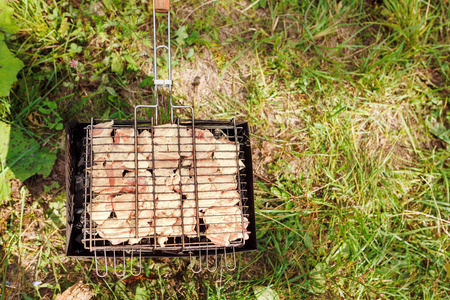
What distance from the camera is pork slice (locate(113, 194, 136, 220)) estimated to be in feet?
6.28

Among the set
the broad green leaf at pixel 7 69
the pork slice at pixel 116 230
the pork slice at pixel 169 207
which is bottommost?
the pork slice at pixel 116 230

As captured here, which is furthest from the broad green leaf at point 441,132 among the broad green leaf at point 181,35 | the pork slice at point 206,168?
the broad green leaf at point 181,35

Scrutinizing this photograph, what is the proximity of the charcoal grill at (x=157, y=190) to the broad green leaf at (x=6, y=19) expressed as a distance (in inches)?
48.7

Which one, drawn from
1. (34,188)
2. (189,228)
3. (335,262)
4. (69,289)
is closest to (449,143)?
(335,262)

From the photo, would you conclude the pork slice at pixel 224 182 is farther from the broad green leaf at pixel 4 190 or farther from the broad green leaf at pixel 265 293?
the broad green leaf at pixel 4 190

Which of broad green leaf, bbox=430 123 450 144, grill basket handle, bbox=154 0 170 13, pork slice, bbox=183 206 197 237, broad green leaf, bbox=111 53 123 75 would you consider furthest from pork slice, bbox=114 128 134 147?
broad green leaf, bbox=430 123 450 144

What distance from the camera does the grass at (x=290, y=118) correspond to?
268cm

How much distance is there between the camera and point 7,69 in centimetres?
251

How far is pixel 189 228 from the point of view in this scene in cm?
196

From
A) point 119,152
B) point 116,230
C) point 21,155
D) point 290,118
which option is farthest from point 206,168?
point 21,155

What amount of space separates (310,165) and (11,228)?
2.76m

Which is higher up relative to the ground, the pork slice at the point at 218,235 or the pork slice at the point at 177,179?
the pork slice at the point at 177,179

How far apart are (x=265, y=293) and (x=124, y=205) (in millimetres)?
1532

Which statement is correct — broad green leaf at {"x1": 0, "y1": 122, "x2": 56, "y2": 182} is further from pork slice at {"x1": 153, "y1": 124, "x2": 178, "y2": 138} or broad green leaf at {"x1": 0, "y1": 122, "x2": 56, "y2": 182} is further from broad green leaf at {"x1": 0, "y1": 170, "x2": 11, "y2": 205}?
pork slice at {"x1": 153, "y1": 124, "x2": 178, "y2": 138}
